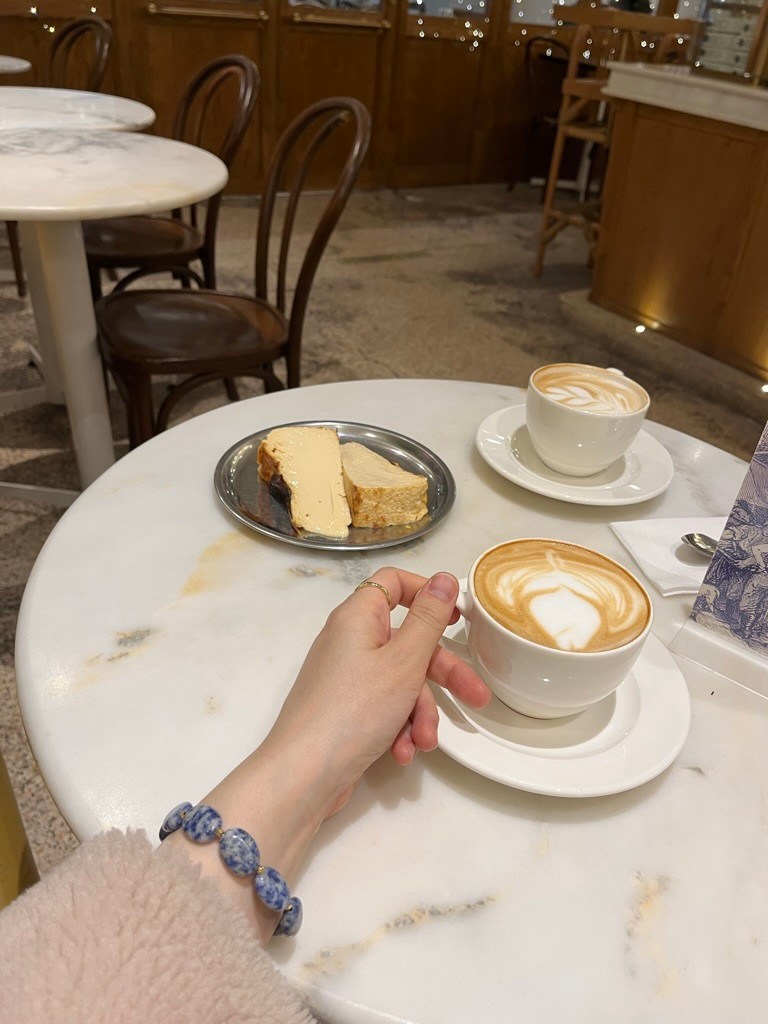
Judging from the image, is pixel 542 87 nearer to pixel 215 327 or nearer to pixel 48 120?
pixel 48 120

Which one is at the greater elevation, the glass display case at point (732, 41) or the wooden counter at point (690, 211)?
the glass display case at point (732, 41)

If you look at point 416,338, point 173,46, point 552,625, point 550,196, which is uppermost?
point 173,46

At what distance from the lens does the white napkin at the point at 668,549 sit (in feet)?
2.54

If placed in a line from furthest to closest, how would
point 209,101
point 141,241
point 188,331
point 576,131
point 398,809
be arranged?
point 576,131
point 209,101
point 141,241
point 188,331
point 398,809

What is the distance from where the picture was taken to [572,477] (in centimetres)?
92

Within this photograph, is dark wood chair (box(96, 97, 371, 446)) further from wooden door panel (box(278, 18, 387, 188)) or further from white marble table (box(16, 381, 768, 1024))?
wooden door panel (box(278, 18, 387, 188))

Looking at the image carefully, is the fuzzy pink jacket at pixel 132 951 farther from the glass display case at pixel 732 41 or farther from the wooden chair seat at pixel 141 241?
the glass display case at pixel 732 41

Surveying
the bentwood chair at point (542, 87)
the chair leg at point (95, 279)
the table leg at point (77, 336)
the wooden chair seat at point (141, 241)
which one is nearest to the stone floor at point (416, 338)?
the table leg at point (77, 336)

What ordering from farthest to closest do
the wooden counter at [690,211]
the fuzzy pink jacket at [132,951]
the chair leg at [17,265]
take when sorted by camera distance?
the chair leg at [17,265], the wooden counter at [690,211], the fuzzy pink jacket at [132,951]

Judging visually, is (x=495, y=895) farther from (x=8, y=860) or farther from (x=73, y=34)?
(x=73, y=34)

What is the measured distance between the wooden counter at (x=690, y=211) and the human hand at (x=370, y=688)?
8.74 ft

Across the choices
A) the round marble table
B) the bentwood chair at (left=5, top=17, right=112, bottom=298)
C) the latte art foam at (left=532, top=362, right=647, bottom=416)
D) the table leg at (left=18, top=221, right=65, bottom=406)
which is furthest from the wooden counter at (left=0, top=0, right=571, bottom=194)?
the latte art foam at (left=532, top=362, right=647, bottom=416)

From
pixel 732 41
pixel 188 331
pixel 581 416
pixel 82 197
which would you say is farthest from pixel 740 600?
pixel 732 41

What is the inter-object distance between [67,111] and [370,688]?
2172 millimetres
